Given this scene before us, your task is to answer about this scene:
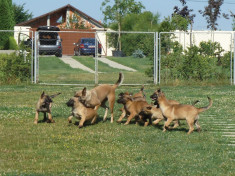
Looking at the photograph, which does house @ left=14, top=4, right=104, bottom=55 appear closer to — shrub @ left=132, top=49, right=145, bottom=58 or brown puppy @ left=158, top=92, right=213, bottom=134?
shrub @ left=132, top=49, right=145, bottom=58

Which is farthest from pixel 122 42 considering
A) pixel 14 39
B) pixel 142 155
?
pixel 14 39

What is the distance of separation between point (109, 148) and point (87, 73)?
22.2 metres

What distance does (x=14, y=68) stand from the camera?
25094 millimetres

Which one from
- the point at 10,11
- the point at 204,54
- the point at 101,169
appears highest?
the point at 10,11

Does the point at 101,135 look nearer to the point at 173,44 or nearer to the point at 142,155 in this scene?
the point at 142,155

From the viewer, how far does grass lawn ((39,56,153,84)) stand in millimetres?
27980

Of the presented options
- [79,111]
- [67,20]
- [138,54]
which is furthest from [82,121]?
[67,20]

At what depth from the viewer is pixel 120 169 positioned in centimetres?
834

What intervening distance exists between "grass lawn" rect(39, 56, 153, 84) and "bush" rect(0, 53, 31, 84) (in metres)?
1.46

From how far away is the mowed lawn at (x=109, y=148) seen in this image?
840 cm

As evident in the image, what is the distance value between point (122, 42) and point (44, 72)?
17.0ft

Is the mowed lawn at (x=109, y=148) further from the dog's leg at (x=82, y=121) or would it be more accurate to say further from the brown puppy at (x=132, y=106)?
the brown puppy at (x=132, y=106)

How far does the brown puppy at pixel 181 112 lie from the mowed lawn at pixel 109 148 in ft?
1.03

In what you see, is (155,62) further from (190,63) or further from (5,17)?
(5,17)
